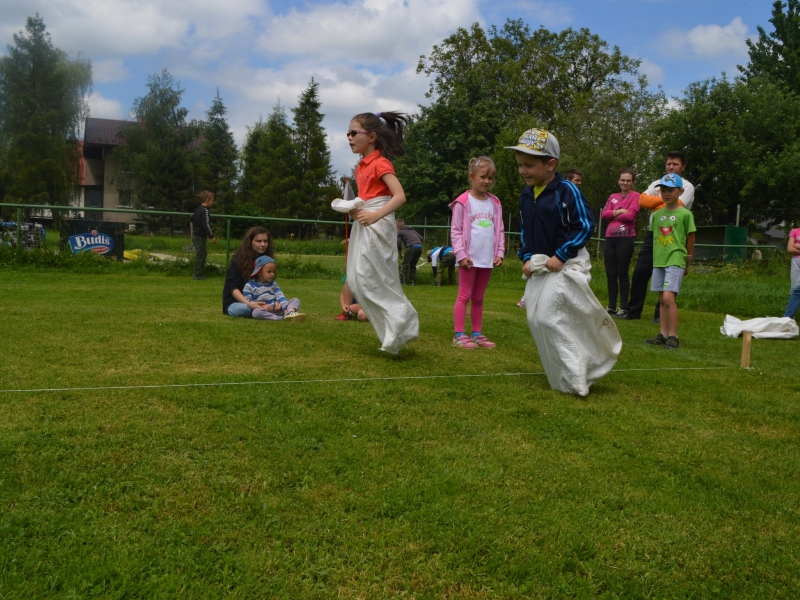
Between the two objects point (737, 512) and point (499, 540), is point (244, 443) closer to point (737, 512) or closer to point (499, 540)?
point (499, 540)

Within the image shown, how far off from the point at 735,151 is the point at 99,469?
32.7 metres

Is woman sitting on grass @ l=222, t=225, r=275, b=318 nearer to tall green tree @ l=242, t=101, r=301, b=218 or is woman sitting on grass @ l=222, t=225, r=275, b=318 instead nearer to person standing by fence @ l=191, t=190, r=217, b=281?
person standing by fence @ l=191, t=190, r=217, b=281

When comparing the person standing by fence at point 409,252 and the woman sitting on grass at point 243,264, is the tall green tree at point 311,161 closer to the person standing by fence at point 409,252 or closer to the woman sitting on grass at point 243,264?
the person standing by fence at point 409,252

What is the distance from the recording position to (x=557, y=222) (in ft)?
16.0

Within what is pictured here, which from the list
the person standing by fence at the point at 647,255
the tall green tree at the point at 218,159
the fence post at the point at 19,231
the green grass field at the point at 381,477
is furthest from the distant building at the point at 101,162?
the green grass field at the point at 381,477

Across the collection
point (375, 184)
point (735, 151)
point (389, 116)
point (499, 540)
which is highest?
point (735, 151)

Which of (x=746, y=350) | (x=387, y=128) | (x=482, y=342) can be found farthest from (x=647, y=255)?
(x=387, y=128)

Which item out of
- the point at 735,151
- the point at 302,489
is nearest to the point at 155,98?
the point at 735,151

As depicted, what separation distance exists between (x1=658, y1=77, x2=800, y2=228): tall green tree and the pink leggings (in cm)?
2767

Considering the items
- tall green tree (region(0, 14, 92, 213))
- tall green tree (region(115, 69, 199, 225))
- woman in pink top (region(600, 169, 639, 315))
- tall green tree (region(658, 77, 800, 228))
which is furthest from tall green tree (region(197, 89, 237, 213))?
woman in pink top (region(600, 169, 639, 315))

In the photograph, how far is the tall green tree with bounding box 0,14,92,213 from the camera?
4488 cm

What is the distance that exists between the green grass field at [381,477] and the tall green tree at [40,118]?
4453cm

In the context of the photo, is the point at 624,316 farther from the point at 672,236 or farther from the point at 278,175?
the point at 278,175

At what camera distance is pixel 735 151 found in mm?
30750
